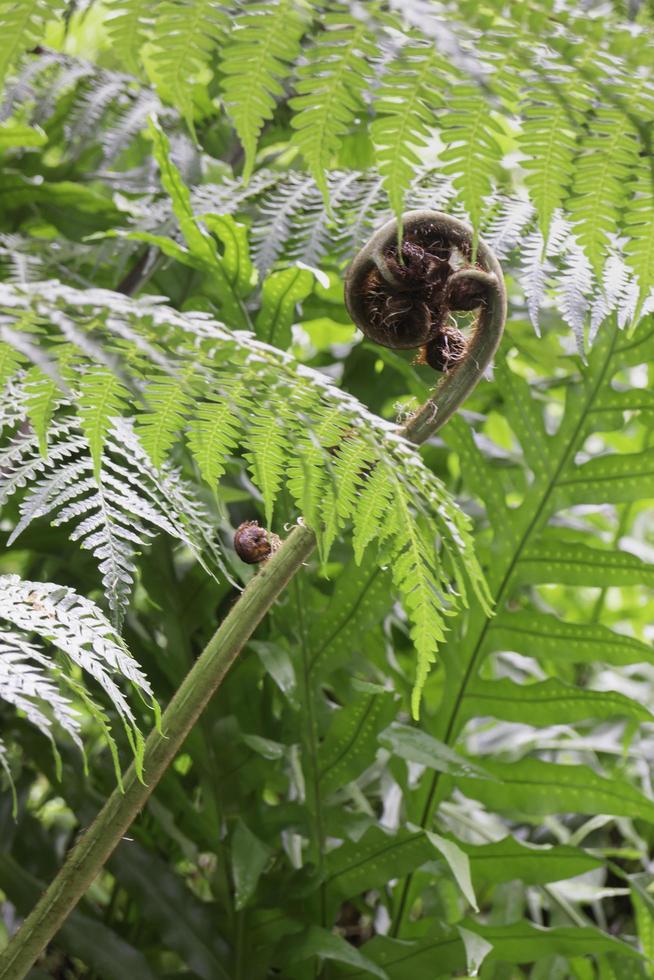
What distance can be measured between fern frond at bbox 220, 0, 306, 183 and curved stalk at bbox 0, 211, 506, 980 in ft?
0.39

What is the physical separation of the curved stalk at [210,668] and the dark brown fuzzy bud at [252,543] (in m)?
0.03

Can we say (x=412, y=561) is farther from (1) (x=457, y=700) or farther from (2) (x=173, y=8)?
(1) (x=457, y=700)

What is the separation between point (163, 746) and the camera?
573mm

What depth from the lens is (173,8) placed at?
0.48 meters

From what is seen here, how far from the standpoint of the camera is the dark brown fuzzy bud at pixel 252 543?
608 mm

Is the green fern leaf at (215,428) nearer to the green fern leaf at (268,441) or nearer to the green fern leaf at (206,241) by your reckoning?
the green fern leaf at (268,441)

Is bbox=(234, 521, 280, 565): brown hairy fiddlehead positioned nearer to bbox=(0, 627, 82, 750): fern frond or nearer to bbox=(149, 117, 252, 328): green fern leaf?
bbox=(0, 627, 82, 750): fern frond

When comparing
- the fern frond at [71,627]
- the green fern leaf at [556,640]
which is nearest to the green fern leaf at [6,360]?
the fern frond at [71,627]

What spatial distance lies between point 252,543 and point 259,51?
28 cm

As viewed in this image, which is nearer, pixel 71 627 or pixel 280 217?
pixel 71 627

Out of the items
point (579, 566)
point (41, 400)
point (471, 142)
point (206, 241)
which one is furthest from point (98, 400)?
point (579, 566)

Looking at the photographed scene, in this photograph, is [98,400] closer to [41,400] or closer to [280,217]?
[41,400]

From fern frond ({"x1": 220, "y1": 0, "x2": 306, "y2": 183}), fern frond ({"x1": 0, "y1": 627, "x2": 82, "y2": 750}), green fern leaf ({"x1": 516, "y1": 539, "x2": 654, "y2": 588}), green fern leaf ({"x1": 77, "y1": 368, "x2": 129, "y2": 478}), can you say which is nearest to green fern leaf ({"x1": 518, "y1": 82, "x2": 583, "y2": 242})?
fern frond ({"x1": 220, "y1": 0, "x2": 306, "y2": 183})

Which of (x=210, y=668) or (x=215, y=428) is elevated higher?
(x=215, y=428)
